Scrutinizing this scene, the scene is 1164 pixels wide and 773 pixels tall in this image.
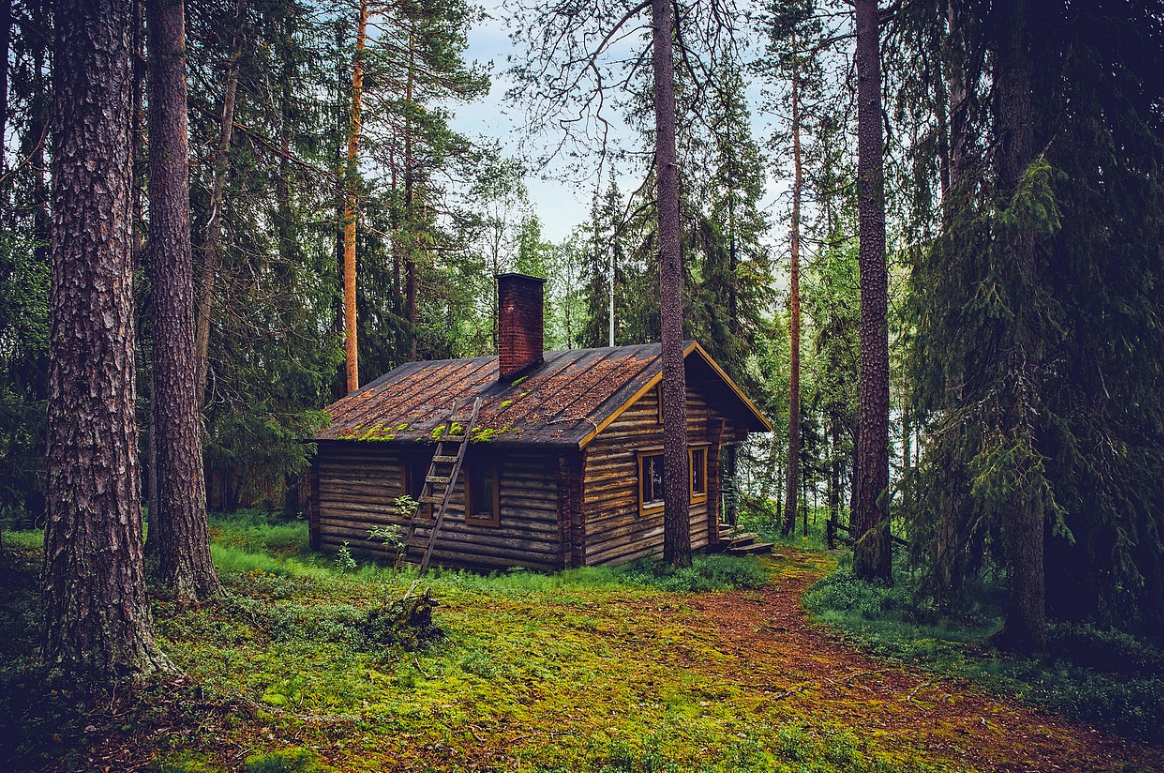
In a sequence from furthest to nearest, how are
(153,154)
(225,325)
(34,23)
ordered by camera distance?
(225,325) → (34,23) → (153,154)

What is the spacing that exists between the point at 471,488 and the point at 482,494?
1.21 feet

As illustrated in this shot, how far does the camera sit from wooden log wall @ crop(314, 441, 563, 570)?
13.5 meters

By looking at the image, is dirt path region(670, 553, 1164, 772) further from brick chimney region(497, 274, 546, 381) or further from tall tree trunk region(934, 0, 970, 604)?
brick chimney region(497, 274, 546, 381)

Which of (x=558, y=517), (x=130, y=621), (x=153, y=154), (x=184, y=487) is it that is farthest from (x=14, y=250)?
(x=558, y=517)

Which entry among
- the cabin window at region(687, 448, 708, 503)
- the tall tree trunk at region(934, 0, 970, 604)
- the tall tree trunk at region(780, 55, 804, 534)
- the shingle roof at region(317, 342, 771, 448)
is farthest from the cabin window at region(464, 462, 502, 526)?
the tall tree trunk at region(780, 55, 804, 534)

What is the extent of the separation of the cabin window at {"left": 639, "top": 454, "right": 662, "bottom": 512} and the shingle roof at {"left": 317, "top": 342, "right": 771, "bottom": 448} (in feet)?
7.17

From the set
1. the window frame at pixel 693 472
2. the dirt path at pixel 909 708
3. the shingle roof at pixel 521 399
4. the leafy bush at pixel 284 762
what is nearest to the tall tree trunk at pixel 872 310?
the dirt path at pixel 909 708

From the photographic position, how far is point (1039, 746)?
5.74m

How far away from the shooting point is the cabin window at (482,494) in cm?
1411

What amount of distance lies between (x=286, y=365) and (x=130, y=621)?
8.84 metres

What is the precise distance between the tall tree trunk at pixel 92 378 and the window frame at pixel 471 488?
909cm

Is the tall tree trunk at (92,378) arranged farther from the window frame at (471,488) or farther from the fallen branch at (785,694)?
the window frame at (471,488)

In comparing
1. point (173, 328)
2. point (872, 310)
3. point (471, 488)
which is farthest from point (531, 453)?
point (173, 328)

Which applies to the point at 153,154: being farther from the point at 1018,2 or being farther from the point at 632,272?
the point at 632,272
